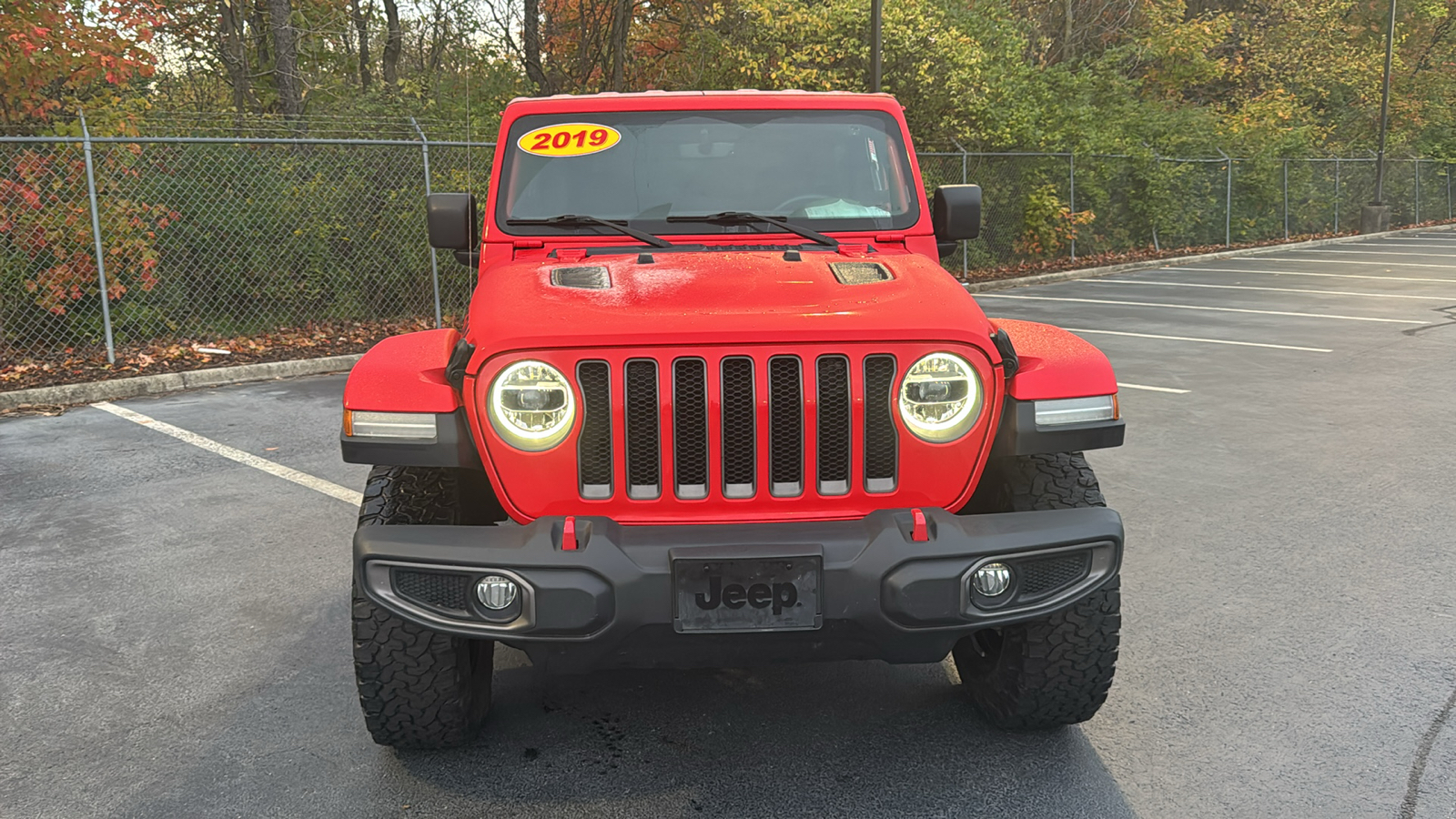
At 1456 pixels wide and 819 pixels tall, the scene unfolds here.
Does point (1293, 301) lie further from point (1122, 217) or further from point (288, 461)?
point (288, 461)

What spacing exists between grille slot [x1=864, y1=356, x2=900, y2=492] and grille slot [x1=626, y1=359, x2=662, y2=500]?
528 mm

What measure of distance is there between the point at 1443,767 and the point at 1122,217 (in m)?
21.0

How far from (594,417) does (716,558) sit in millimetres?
476

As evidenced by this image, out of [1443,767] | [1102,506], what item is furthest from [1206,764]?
[1102,506]

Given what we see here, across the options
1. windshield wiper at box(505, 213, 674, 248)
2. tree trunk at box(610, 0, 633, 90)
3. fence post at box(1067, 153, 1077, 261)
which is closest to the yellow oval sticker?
windshield wiper at box(505, 213, 674, 248)

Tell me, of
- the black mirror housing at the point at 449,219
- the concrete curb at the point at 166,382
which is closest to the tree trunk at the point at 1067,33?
the concrete curb at the point at 166,382

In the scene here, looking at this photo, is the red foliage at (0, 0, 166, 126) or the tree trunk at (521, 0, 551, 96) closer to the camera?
the red foliage at (0, 0, 166, 126)

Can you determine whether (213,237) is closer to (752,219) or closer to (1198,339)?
(752,219)

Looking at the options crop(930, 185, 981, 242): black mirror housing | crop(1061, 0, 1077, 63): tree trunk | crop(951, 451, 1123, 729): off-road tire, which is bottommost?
crop(951, 451, 1123, 729): off-road tire

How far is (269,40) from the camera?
20109mm

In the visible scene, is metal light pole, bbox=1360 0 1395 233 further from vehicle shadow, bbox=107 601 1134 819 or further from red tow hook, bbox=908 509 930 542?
red tow hook, bbox=908 509 930 542

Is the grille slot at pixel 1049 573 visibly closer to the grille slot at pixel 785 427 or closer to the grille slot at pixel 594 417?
the grille slot at pixel 785 427

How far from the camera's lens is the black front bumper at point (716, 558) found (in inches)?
104

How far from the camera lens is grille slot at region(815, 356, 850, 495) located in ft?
9.30
